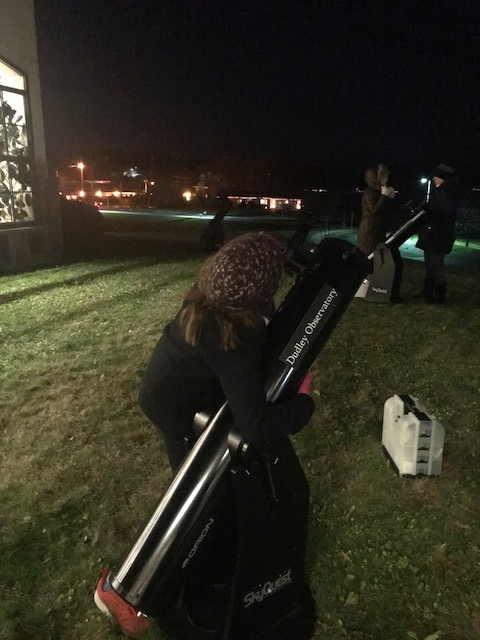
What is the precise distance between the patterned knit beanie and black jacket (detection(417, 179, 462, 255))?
5.17m

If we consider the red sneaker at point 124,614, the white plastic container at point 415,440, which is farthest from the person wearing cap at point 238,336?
the white plastic container at point 415,440

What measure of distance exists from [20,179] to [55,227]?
1.53 metres

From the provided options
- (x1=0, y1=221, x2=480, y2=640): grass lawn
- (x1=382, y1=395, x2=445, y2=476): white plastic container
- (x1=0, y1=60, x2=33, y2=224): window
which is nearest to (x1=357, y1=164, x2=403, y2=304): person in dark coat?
(x1=0, y1=221, x2=480, y2=640): grass lawn

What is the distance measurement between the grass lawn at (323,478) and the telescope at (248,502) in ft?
1.42

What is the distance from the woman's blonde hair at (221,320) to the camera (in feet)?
6.47

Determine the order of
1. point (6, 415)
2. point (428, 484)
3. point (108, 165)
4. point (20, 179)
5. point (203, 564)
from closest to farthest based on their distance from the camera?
point (203, 564), point (428, 484), point (6, 415), point (20, 179), point (108, 165)

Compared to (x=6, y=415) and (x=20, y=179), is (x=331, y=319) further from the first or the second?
(x=20, y=179)

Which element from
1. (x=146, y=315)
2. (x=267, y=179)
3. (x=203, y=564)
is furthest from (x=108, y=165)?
(x=203, y=564)

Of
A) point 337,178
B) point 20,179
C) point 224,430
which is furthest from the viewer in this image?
point 337,178

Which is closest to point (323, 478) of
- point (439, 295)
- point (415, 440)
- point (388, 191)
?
point (415, 440)

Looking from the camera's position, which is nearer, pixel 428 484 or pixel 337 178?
pixel 428 484

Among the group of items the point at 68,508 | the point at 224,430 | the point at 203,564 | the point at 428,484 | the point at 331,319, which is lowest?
the point at 68,508

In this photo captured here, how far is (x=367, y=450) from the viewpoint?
411cm

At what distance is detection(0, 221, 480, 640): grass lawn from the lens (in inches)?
110
